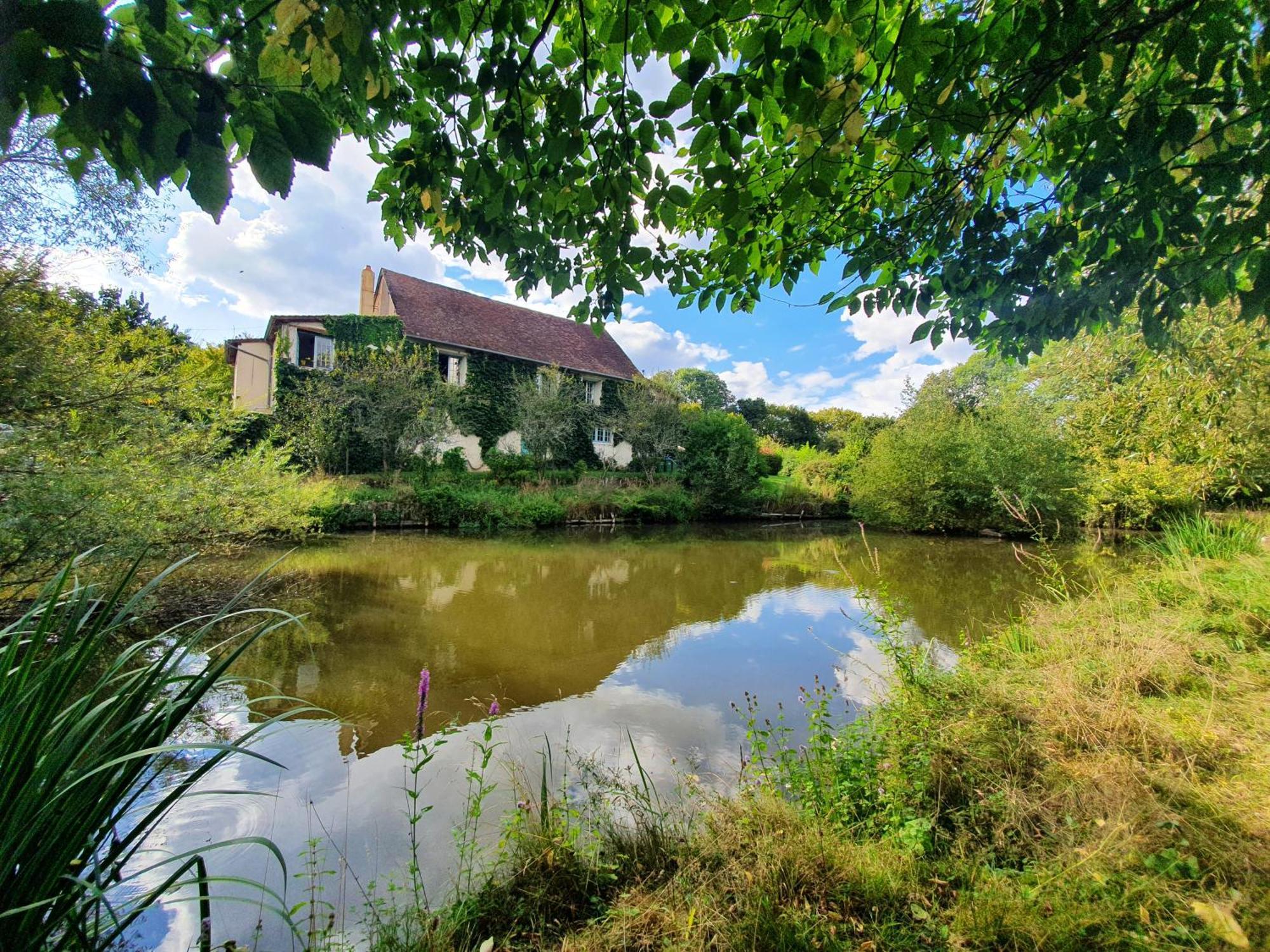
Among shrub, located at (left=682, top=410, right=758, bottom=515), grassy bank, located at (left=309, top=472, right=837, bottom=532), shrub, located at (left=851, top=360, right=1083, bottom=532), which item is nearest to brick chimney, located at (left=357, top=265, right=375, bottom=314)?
grassy bank, located at (left=309, top=472, right=837, bottom=532)

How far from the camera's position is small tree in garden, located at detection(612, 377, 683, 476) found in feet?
66.5

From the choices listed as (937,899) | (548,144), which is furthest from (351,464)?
(937,899)

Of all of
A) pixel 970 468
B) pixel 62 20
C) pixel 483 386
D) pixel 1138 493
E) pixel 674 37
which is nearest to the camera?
pixel 62 20

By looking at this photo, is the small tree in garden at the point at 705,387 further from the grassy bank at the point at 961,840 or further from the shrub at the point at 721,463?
the grassy bank at the point at 961,840

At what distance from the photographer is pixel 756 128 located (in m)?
1.68

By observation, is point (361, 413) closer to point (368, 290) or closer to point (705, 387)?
point (368, 290)

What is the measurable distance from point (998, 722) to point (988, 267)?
2.44 m

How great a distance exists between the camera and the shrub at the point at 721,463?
19672 millimetres

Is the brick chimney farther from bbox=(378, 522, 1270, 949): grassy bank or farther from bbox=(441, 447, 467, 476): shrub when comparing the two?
bbox=(378, 522, 1270, 949): grassy bank

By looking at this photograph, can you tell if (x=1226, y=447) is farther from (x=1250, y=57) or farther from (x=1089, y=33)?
(x=1089, y=33)

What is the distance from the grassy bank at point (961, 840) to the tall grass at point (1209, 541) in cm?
357

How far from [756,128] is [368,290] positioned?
23838 mm

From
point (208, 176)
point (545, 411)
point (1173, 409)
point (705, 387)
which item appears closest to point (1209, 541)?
point (1173, 409)

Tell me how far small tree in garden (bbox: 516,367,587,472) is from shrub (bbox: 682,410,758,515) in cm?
514
